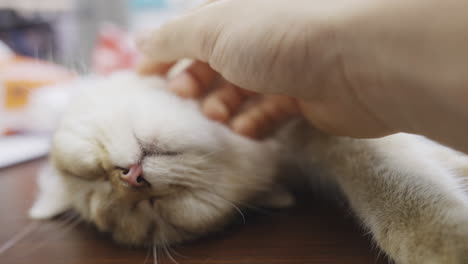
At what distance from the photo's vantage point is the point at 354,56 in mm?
456

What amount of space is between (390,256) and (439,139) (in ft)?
0.64

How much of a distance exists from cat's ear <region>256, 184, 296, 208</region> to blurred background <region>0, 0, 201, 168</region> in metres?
0.46

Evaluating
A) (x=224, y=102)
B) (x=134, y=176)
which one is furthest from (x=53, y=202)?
(x=224, y=102)

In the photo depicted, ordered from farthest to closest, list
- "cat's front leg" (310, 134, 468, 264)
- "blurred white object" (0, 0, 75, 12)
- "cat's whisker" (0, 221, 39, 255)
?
"blurred white object" (0, 0, 75, 12) < "cat's whisker" (0, 221, 39, 255) < "cat's front leg" (310, 134, 468, 264)

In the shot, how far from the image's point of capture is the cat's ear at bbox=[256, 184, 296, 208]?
0.79 metres

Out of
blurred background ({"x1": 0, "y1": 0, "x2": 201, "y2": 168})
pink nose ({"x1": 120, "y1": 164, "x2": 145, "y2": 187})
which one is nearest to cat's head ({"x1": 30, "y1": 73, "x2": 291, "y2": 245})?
pink nose ({"x1": 120, "y1": 164, "x2": 145, "y2": 187})

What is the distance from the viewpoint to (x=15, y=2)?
2.65 m

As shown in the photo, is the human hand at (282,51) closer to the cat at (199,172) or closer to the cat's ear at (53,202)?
the cat at (199,172)

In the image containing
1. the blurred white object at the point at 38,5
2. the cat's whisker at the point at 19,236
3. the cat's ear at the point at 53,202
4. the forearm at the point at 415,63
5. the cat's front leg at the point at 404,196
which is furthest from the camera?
the blurred white object at the point at 38,5

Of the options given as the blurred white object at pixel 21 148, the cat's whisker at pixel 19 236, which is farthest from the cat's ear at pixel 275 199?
the blurred white object at pixel 21 148

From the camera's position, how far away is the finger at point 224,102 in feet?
2.56

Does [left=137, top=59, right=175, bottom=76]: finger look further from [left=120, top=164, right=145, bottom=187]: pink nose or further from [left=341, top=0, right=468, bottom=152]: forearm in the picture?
[left=341, top=0, right=468, bottom=152]: forearm

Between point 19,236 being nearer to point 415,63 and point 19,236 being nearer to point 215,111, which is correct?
point 215,111

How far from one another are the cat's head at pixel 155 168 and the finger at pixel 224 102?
2 centimetres
